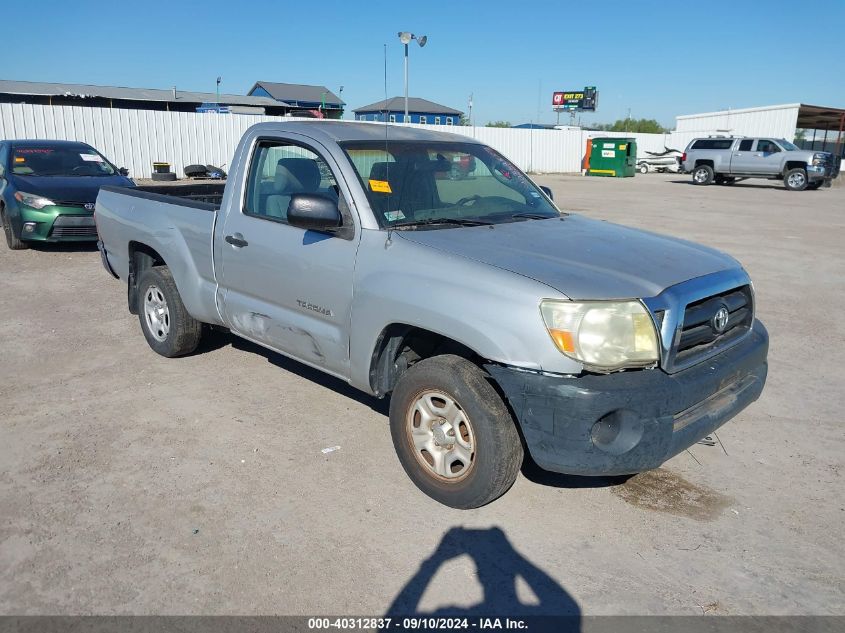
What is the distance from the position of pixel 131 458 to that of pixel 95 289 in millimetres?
5052

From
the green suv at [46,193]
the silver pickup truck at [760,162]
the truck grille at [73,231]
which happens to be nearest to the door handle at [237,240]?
the green suv at [46,193]

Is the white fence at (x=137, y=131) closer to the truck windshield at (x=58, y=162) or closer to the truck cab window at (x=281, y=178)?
the truck windshield at (x=58, y=162)

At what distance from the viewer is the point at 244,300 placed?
4734 mm

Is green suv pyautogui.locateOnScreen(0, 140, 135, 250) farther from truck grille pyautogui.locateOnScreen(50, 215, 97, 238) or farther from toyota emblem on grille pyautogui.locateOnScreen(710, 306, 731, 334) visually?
toyota emblem on grille pyautogui.locateOnScreen(710, 306, 731, 334)

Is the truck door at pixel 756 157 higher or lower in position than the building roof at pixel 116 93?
lower

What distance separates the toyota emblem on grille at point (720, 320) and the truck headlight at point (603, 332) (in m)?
0.55

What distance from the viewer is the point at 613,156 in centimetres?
3641

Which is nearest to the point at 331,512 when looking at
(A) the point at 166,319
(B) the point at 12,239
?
(A) the point at 166,319

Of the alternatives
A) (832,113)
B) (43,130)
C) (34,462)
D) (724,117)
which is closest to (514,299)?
(34,462)

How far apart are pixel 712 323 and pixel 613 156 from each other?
3496 centimetres

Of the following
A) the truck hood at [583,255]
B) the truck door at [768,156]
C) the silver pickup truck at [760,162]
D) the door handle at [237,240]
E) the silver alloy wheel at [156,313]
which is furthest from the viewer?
the truck door at [768,156]

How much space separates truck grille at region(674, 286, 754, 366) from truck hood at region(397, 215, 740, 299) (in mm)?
160

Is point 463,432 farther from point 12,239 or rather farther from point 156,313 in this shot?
point 12,239

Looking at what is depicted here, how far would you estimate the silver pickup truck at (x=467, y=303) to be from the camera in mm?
3139
